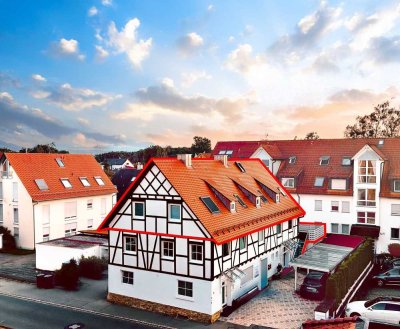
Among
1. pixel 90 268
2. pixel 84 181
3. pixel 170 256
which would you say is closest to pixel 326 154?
pixel 170 256

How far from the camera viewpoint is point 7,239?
4088 cm

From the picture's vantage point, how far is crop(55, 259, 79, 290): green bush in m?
28.8

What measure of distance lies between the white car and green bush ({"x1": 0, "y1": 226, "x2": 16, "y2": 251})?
3304 centimetres

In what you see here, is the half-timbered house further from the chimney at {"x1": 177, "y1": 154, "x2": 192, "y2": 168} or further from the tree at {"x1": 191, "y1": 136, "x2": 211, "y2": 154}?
the tree at {"x1": 191, "y1": 136, "x2": 211, "y2": 154}

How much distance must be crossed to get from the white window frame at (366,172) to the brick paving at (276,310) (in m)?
16.5

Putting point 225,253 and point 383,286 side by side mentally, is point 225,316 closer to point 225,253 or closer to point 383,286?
point 225,253

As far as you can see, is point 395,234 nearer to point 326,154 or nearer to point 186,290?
point 326,154

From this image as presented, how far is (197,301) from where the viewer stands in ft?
75.7

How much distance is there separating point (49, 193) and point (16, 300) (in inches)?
646

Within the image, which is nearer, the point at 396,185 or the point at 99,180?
the point at 396,185

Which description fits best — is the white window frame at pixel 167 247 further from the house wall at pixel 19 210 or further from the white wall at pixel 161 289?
the house wall at pixel 19 210

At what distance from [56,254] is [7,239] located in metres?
12.3

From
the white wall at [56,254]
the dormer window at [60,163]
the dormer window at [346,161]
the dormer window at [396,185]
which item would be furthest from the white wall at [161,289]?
the dormer window at [346,161]

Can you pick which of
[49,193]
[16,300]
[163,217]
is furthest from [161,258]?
[49,193]
